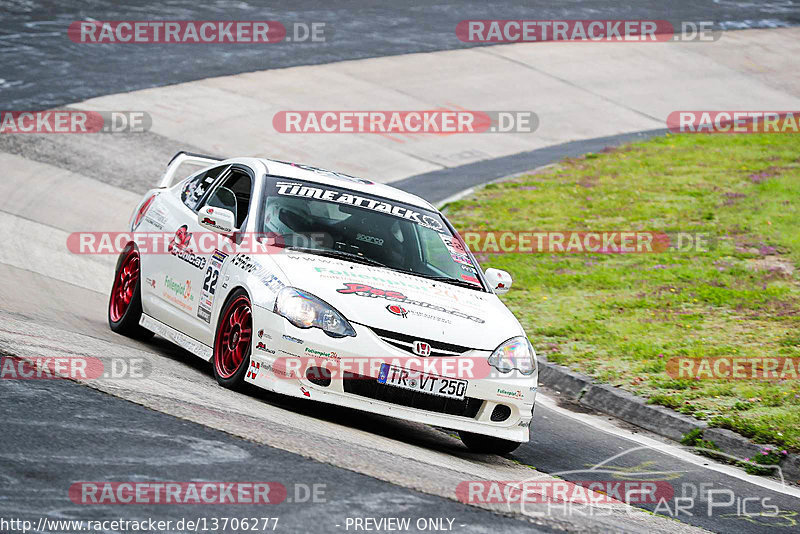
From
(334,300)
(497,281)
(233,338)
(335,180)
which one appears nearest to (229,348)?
(233,338)

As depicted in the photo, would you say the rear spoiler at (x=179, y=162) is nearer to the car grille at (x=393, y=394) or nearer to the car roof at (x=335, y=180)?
the car roof at (x=335, y=180)

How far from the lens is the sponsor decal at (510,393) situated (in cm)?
707

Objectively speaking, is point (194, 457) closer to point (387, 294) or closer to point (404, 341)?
point (404, 341)

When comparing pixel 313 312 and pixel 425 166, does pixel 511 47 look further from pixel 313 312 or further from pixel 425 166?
pixel 313 312

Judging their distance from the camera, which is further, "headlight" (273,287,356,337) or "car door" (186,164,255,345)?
"car door" (186,164,255,345)

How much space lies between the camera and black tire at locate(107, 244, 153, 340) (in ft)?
29.9

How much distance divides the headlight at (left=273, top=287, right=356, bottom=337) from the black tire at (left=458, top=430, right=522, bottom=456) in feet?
3.61

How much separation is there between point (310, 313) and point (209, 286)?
1.28 meters

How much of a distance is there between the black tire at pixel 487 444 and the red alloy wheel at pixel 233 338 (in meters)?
1.53

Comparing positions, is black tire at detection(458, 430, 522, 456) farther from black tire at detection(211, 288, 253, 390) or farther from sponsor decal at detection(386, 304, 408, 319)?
black tire at detection(211, 288, 253, 390)

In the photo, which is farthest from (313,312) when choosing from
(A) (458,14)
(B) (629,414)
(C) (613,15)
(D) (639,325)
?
(C) (613,15)

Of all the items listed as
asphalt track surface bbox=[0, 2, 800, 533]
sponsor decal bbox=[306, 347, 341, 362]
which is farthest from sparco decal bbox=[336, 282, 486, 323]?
asphalt track surface bbox=[0, 2, 800, 533]

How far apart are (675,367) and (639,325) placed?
141cm

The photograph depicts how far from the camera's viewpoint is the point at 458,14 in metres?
30.7
